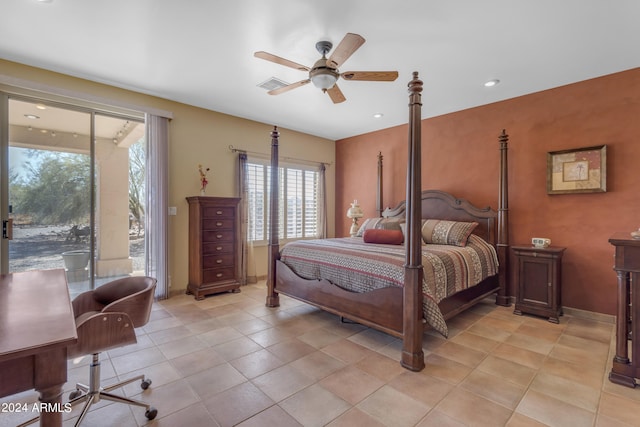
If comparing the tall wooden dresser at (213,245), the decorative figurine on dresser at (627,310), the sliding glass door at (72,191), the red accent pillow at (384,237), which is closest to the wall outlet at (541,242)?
the decorative figurine on dresser at (627,310)

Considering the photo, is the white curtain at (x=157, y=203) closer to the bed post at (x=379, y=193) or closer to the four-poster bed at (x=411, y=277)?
the four-poster bed at (x=411, y=277)

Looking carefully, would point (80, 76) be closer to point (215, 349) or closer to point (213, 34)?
point (213, 34)

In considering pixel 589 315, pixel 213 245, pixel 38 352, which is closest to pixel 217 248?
pixel 213 245

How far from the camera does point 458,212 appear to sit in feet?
14.1

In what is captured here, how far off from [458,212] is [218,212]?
346cm

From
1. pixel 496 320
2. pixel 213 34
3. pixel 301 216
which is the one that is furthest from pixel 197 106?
pixel 496 320

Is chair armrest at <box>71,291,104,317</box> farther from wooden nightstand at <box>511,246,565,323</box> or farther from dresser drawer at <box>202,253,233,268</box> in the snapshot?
wooden nightstand at <box>511,246,565,323</box>

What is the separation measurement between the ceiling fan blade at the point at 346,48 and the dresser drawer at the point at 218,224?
2.69m

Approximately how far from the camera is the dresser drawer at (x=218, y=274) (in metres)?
4.14

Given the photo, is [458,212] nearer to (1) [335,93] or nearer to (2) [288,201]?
(1) [335,93]

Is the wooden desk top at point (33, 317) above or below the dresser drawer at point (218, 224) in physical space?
below

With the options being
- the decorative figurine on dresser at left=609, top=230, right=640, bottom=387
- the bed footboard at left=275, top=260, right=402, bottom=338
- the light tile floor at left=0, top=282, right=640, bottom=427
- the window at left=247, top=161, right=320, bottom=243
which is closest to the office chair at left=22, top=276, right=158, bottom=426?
the light tile floor at left=0, top=282, right=640, bottom=427

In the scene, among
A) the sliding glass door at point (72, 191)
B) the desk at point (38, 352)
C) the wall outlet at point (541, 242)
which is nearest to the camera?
the desk at point (38, 352)

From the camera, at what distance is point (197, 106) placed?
14.4ft
